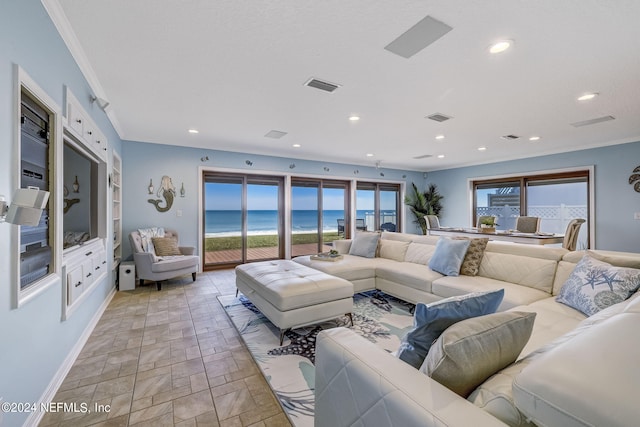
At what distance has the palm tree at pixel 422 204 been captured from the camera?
8477 millimetres

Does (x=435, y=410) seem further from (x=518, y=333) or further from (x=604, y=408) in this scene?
(x=518, y=333)

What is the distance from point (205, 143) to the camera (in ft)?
17.5

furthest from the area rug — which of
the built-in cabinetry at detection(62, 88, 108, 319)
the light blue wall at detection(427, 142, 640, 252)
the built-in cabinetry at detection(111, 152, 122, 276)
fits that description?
the light blue wall at detection(427, 142, 640, 252)

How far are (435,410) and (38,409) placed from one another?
2.31m

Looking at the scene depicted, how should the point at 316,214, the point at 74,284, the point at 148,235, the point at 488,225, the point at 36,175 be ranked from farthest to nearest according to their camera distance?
the point at 316,214, the point at 488,225, the point at 148,235, the point at 74,284, the point at 36,175

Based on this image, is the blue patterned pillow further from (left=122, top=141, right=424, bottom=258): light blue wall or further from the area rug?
(left=122, top=141, right=424, bottom=258): light blue wall

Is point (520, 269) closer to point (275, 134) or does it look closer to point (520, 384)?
point (520, 384)

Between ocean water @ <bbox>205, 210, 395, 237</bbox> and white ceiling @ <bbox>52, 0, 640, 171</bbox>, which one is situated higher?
white ceiling @ <bbox>52, 0, 640, 171</bbox>

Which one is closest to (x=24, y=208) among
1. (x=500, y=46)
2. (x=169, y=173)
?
(x=500, y=46)

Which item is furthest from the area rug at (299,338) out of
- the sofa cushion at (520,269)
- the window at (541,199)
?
the window at (541,199)

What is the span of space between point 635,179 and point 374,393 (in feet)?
22.6

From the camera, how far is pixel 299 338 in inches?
107

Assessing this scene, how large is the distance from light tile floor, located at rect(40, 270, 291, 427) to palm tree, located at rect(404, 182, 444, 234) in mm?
6727

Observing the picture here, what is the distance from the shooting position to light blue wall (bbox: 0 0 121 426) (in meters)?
1.37
